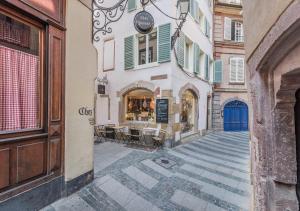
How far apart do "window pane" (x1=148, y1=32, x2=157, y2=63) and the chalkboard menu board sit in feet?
6.40

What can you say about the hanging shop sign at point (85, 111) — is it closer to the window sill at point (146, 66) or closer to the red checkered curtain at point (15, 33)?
the red checkered curtain at point (15, 33)

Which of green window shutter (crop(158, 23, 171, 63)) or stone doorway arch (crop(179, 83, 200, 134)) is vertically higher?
green window shutter (crop(158, 23, 171, 63))

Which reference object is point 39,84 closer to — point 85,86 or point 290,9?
point 85,86

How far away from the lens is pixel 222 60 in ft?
50.5

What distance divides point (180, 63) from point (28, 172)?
301 inches

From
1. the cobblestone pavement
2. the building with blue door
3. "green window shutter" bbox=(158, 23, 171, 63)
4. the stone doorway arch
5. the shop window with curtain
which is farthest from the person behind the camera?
the building with blue door

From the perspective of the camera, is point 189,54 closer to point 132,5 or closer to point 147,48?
point 147,48

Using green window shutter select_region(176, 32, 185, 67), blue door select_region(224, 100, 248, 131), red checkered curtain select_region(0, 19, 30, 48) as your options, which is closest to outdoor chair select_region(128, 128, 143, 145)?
green window shutter select_region(176, 32, 185, 67)

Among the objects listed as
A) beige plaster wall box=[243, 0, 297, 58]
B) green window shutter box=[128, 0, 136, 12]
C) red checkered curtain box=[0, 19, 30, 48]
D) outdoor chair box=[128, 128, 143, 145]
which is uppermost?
green window shutter box=[128, 0, 136, 12]

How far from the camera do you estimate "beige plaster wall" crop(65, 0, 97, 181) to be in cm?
433

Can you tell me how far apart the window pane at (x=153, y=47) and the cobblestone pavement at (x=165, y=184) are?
4.26 m

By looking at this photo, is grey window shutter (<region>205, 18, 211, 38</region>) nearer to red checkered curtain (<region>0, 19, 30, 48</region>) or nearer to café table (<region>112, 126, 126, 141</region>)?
café table (<region>112, 126, 126, 141</region>)

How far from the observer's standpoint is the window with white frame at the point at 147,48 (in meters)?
A: 9.86

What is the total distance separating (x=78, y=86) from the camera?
15.1 feet
